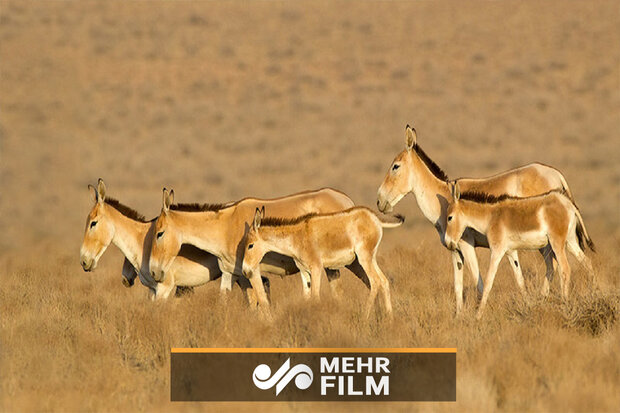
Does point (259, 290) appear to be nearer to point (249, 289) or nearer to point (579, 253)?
point (249, 289)

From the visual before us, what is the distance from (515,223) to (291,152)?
2179cm

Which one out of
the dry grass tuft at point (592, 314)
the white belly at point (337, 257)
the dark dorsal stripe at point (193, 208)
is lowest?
the dry grass tuft at point (592, 314)

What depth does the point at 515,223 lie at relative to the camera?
11922 mm

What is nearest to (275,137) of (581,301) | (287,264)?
(287,264)

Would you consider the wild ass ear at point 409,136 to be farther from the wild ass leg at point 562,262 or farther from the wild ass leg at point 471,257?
the wild ass leg at point 562,262

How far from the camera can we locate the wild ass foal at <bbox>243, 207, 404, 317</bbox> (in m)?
12.0

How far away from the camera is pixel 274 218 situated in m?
12.2

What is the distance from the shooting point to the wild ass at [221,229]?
12.4 m

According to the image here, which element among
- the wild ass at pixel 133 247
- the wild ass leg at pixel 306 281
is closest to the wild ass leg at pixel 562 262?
the wild ass leg at pixel 306 281

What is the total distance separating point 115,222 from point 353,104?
27.1 metres

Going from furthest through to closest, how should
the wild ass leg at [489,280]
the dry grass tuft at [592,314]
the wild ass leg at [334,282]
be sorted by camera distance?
the wild ass leg at [334,282]
the wild ass leg at [489,280]
the dry grass tuft at [592,314]

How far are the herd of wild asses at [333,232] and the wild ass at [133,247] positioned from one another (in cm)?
1

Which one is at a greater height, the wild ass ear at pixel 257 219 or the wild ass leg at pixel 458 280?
the wild ass ear at pixel 257 219

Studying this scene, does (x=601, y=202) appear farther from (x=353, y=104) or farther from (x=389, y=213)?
(x=353, y=104)
